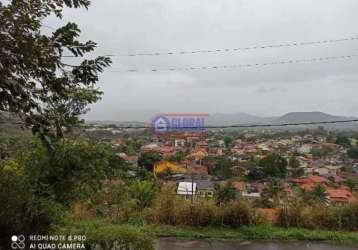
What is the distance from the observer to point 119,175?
323 centimetres

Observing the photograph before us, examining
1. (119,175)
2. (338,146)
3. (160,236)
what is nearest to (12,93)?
(119,175)

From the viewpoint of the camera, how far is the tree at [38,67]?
84.3 inches

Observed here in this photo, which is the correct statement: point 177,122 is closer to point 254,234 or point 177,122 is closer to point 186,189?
point 186,189

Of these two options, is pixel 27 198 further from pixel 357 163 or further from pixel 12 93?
pixel 357 163

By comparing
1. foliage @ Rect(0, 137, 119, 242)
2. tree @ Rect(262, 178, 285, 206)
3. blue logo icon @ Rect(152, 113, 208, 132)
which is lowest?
tree @ Rect(262, 178, 285, 206)

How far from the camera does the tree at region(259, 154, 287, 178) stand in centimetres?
1214

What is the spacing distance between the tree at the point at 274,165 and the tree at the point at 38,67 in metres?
10.2

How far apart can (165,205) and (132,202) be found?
61 cm

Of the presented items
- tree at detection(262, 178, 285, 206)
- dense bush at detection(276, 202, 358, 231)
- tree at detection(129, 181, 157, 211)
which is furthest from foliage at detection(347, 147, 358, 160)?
tree at detection(129, 181, 157, 211)

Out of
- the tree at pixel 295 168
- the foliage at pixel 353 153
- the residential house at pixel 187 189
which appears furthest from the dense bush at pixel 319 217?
the foliage at pixel 353 153

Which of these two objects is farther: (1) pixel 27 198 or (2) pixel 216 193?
(2) pixel 216 193

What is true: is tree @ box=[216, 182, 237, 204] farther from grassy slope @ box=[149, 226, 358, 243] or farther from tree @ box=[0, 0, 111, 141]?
tree @ box=[0, 0, 111, 141]

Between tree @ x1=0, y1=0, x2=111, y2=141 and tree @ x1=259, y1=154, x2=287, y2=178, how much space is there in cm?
1017

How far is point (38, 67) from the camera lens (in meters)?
2.33
